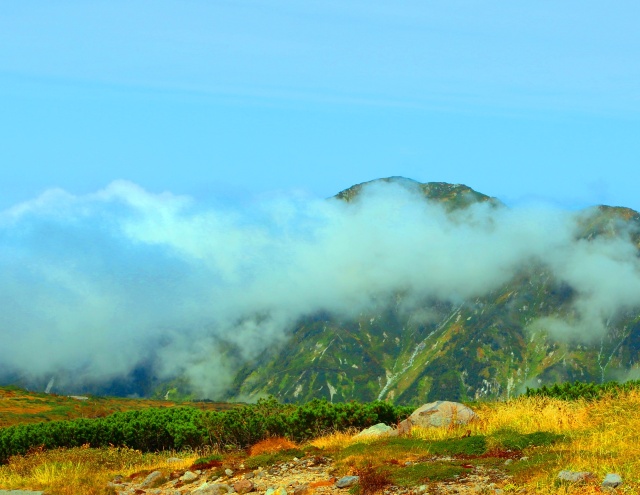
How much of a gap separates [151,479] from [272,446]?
5.75m

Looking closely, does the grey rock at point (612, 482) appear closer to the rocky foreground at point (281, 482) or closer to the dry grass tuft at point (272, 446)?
the rocky foreground at point (281, 482)

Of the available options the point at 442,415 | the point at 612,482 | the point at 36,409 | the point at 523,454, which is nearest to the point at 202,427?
the point at 442,415

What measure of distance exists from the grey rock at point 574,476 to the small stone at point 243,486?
8979 millimetres

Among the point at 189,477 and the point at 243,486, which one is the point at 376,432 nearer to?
the point at 189,477

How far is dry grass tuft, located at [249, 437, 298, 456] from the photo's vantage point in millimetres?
28562

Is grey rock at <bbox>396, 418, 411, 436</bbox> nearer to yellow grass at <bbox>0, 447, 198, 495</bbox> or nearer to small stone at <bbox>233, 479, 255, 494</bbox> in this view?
yellow grass at <bbox>0, 447, 198, 495</bbox>

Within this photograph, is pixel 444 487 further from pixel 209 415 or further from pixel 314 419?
pixel 209 415

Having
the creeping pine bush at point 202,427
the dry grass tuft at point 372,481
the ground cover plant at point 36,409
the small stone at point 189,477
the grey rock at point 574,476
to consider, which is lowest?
the ground cover plant at point 36,409

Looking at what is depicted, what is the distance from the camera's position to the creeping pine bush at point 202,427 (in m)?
34.6

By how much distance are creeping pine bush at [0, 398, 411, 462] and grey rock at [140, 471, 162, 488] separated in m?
8.64

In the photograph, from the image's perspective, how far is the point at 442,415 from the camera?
99.4 feet

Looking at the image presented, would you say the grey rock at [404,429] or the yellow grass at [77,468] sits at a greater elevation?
the grey rock at [404,429]

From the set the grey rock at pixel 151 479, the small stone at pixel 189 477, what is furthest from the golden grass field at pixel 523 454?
the small stone at pixel 189 477

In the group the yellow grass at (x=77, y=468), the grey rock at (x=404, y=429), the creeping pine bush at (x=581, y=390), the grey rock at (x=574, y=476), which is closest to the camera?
the grey rock at (x=574, y=476)
